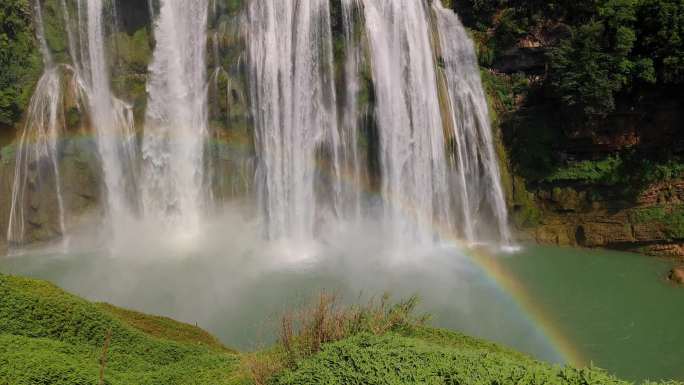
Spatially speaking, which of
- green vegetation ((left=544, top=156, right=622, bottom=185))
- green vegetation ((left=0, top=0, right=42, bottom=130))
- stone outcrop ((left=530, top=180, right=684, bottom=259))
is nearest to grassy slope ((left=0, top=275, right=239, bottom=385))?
green vegetation ((left=0, top=0, right=42, bottom=130))

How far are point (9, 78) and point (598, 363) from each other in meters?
19.0

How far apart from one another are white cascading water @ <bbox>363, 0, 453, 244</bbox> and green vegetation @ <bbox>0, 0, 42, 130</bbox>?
1121 cm

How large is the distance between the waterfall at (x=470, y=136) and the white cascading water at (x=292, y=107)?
3.98 metres

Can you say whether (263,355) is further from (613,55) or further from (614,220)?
(613,55)

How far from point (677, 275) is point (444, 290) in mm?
6864

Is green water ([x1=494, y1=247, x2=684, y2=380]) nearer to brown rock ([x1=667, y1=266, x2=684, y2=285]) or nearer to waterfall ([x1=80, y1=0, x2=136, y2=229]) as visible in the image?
brown rock ([x1=667, y1=266, x2=684, y2=285])

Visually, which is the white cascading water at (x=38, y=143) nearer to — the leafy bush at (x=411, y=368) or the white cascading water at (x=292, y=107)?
the white cascading water at (x=292, y=107)

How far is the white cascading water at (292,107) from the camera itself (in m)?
18.6

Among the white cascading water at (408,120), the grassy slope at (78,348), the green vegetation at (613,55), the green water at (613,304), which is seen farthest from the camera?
the white cascading water at (408,120)

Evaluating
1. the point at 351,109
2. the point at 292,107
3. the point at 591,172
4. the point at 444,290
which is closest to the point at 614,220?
the point at 591,172

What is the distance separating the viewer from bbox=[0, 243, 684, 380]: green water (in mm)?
13984

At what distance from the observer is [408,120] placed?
1906 centimetres

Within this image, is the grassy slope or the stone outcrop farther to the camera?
the stone outcrop

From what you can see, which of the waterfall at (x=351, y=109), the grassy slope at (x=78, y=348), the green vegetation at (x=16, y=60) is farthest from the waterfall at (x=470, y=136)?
the green vegetation at (x=16, y=60)
